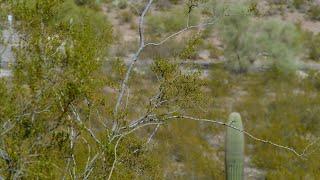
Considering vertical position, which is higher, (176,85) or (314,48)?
(176,85)

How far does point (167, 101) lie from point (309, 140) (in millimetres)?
6949

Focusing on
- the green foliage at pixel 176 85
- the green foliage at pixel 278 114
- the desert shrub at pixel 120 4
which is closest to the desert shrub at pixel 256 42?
the green foliage at pixel 278 114

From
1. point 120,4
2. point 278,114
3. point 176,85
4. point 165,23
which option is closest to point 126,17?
point 165,23

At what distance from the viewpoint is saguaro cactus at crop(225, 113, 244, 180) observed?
473 inches

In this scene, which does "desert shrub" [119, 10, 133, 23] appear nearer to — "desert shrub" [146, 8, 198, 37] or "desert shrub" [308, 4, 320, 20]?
"desert shrub" [146, 8, 198, 37]

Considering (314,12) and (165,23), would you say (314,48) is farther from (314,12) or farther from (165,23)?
(165,23)

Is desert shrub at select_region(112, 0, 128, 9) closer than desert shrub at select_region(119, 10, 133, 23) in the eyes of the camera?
No

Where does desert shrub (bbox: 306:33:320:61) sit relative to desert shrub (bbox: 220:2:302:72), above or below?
below

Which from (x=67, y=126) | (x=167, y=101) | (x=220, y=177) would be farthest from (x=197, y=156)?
(x=67, y=126)

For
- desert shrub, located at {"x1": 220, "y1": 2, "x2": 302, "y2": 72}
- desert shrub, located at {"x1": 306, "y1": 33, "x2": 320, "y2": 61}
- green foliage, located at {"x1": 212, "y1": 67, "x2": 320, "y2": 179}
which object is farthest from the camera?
desert shrub, located at {"x1": 306, "y1": 33, "x2": 320, "y2": 61}

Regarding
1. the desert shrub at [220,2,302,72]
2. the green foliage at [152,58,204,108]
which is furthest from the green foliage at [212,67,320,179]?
the green foliage at [152,58,204,108]

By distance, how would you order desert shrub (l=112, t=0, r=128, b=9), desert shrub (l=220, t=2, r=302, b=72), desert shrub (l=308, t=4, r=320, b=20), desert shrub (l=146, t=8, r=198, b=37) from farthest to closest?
desert shrub (l=308, t=4, r=320, b=20), desert shrub (l=112, t=0, r=128, b=9), desert shrub (l=146, t=8, r=198, b=37), desert shrub (l=220, t=2, r=302, b=72)

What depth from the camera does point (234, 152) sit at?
39.8ft

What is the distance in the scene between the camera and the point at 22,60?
6.48 m
